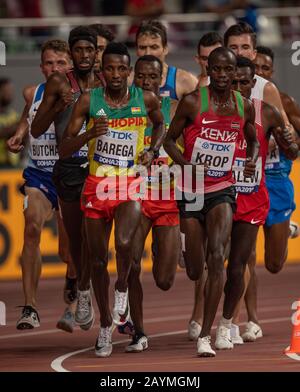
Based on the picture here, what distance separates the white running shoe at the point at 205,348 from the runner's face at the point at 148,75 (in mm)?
2597

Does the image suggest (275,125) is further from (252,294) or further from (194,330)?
(194,330)

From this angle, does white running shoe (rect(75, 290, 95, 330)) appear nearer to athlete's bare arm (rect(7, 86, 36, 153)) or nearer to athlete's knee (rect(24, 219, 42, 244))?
athlete's knee (rect(24, 219, 42, 244))

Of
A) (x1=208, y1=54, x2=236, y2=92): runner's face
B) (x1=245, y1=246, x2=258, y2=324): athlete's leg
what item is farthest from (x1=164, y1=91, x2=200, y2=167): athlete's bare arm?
(x1=245, y1=246, x2=258, y2=324): athlete's leg

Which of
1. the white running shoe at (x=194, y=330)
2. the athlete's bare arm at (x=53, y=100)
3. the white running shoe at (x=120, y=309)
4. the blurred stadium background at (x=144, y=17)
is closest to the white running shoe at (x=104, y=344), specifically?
the white running shoe at (x=120, y=309)

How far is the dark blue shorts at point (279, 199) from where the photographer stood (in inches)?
612

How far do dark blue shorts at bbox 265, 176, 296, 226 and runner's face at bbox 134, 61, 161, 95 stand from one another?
1861 millimetres

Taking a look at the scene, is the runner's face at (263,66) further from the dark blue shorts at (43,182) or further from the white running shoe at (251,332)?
the white running shoe at (251,332)

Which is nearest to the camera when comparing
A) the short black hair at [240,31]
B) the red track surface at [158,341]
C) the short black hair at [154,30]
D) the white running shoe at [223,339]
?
the red track surface at [158,341]

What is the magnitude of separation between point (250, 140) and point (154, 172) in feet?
4.13

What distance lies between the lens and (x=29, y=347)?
48.3ft

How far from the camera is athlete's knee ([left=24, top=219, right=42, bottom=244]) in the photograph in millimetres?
15453
